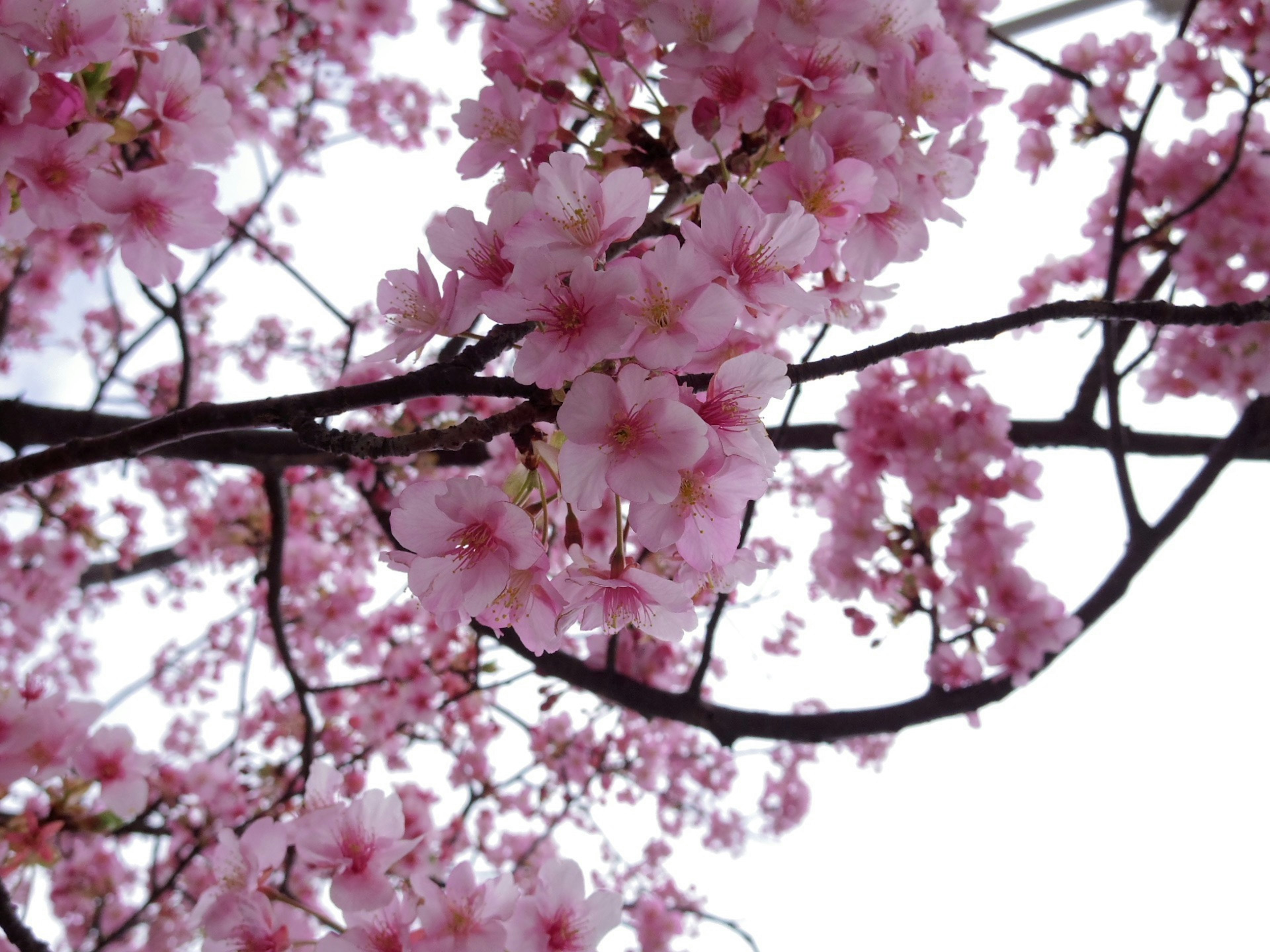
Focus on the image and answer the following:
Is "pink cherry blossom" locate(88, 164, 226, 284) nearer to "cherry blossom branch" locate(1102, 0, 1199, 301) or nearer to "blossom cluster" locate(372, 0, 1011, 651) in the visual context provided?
"blossom cluster" locate(372, 0, 1011, 651)

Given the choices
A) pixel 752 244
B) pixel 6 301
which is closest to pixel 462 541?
pixel 752 244

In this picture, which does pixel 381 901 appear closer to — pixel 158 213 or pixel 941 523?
pixel 158 213

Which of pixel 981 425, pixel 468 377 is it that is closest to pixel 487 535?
pixel 468 377

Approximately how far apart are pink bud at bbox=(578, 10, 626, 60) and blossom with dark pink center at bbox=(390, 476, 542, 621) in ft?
2.61

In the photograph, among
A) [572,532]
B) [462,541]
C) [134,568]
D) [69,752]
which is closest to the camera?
[462,541]

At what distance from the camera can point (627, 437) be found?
30.2 inches

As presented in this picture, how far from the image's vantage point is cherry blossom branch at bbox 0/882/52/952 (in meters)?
1.12

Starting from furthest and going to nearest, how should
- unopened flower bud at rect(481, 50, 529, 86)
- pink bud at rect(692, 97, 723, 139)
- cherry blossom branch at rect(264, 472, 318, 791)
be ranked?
cherry blossom branch at rect(264, 472, 318, 791), unopened flower bud at rect(481, 50, 529, 86), pink bud at rect(692, 97, 723, 139)

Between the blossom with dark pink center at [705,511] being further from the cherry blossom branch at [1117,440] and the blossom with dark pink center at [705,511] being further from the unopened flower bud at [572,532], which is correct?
the cherry blossom branch at [1117,440]

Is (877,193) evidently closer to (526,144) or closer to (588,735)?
(526,144)

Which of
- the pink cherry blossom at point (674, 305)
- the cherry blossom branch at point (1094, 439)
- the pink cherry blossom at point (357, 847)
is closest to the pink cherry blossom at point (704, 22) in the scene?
the pink cherry blossom at point (674, 305)

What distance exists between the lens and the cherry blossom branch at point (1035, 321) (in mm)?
898

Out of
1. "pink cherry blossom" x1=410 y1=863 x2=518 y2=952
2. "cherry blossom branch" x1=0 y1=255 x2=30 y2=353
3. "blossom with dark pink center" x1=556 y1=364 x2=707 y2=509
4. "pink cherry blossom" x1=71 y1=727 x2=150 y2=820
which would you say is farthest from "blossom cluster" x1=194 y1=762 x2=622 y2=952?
"cherry blossom branch" x1=0 y1=255 x2=30 y2=353

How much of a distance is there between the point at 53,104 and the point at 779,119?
1091 mm
